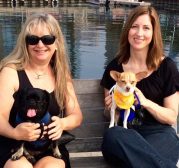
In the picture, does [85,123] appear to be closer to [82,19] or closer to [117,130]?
[117,130]

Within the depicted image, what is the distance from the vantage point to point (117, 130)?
2.90 m

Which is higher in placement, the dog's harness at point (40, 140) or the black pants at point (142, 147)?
the dog's harness at point (40, 140)

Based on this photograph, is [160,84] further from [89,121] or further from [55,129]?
Answer: [55,129]

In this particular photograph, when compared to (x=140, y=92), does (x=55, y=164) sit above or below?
below

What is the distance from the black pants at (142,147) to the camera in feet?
8.87

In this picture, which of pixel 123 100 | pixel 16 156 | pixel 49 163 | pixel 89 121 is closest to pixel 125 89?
pixel 123 100

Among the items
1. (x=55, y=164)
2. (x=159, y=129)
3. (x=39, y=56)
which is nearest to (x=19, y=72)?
(x=39, y=56)

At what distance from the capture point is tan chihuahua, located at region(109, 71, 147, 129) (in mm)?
3016

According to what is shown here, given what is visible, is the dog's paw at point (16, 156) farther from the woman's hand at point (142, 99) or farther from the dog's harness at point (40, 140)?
the woman's hand at point (142, 99)

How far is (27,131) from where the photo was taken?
2.60 m

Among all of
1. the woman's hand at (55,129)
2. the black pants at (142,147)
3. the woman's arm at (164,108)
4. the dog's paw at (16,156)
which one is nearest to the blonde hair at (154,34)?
the woman's arm at (164,108)

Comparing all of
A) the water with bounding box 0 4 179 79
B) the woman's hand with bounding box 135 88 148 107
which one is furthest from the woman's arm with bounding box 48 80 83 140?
the water with bounding box 0 4 179 79

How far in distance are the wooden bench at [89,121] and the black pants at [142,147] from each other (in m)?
0.54

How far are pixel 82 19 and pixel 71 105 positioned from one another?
128 ft
